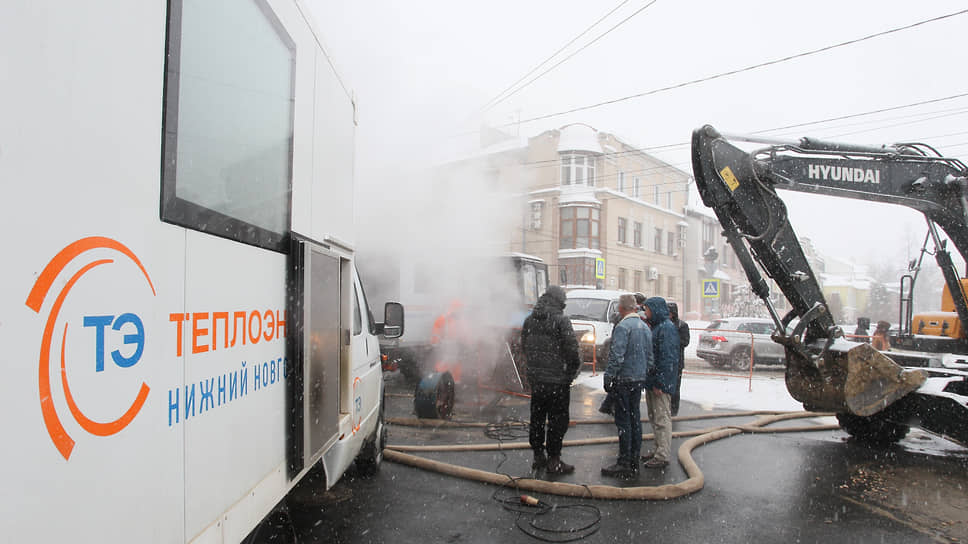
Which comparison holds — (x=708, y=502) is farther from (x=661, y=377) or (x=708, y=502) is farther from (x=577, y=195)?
(x=577, y=195)

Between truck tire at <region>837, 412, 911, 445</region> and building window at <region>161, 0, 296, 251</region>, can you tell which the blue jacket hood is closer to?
truck tire at <region>837, 412, 911, 445</region>

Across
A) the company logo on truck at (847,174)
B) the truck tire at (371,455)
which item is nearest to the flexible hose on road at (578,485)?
the truck tire at (371,455)

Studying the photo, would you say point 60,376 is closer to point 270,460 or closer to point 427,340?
point 270,460

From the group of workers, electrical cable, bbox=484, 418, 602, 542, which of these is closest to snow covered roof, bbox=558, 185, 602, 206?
the group of workers

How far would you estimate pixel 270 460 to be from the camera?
7.91ft

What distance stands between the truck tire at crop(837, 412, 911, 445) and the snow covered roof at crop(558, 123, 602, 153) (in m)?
25.3

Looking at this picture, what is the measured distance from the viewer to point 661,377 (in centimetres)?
590

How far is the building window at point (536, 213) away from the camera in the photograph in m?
32.6

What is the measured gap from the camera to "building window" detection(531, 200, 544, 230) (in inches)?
1283

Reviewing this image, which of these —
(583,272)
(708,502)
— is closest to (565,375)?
(708,502)

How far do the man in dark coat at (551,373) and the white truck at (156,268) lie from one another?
9.93 ft

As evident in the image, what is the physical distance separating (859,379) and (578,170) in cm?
2676

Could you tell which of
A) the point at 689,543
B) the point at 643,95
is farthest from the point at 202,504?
the point at 643,95

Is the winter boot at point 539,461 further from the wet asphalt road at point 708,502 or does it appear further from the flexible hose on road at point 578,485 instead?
the flexible hose on road at point 578,485
